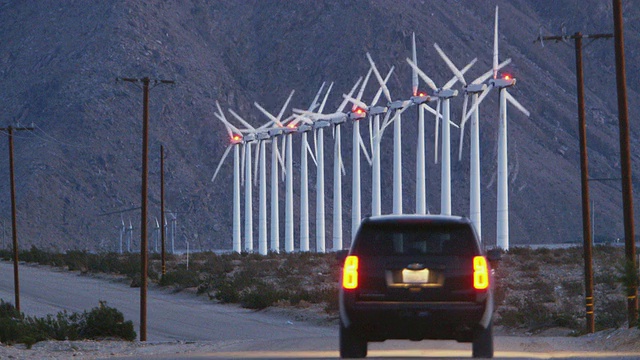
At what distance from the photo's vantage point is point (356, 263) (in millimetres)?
18531

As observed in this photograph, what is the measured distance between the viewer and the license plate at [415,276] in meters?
18.4

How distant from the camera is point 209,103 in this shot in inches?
6654

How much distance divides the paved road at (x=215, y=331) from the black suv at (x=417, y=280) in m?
2.58

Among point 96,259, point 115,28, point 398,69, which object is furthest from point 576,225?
point 96,259

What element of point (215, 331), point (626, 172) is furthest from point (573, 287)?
point (626, 172)

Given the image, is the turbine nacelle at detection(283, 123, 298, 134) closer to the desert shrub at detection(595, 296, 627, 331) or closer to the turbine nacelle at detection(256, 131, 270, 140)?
the turbine nacelle at detection(256, 131, 270, 140)

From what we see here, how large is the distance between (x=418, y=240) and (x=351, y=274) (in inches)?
41.0

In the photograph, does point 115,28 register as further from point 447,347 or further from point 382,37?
point 447,347

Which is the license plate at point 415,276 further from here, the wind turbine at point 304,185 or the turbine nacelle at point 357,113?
the wind turbine at point 304,185

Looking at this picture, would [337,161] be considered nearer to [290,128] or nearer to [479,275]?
[290,128]

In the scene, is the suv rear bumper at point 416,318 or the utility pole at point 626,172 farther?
the utility pole at point 626,172

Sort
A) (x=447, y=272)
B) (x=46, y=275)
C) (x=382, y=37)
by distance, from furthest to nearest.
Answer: (x=382, y=37) < (x=46, y=275) < (x=447, y=272)

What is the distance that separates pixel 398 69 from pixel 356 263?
545ft

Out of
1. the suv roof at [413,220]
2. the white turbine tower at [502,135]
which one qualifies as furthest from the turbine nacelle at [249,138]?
the suv roof at [413,220]
